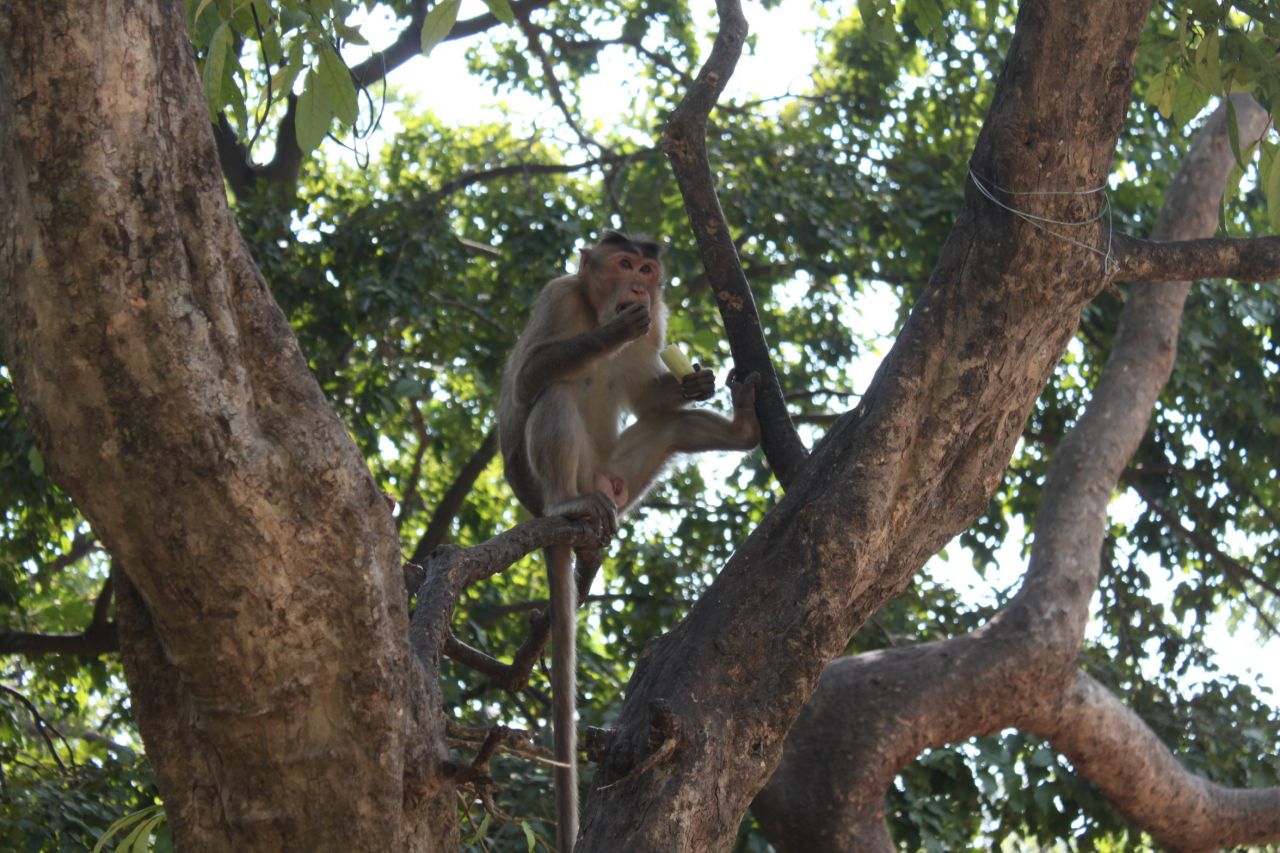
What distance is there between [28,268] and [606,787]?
4.63 feet

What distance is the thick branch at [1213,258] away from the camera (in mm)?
3354

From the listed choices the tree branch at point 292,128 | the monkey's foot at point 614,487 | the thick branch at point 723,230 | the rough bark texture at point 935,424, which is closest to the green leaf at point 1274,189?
the rough bark texture at point 935,424

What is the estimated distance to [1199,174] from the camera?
6277mm

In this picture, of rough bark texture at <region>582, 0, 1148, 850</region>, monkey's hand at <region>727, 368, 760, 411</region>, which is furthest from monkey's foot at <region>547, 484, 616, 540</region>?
rough bark texture at <region>582, 0, 1148, 850</region>

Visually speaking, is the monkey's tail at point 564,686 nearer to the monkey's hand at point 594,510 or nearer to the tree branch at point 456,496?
the monkey's hand at point 594,510

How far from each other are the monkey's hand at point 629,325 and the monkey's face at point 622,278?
496 mm

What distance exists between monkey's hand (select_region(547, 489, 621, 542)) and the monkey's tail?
30cm

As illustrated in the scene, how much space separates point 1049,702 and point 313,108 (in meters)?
3.52

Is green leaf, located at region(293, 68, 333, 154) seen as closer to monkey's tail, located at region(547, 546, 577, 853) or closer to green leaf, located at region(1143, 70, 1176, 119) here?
monkey's tail, located at region(547, 546, 577, 853)

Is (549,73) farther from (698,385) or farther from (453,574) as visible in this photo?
(453,574)

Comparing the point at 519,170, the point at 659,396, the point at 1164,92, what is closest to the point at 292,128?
the point at 519,170

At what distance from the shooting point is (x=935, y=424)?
3039mm

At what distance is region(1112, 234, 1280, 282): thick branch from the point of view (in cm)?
335

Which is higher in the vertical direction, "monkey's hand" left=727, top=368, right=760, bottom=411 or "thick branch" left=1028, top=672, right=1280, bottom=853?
"monkey's hand" left=727, top=368, right=760, bottom=411
